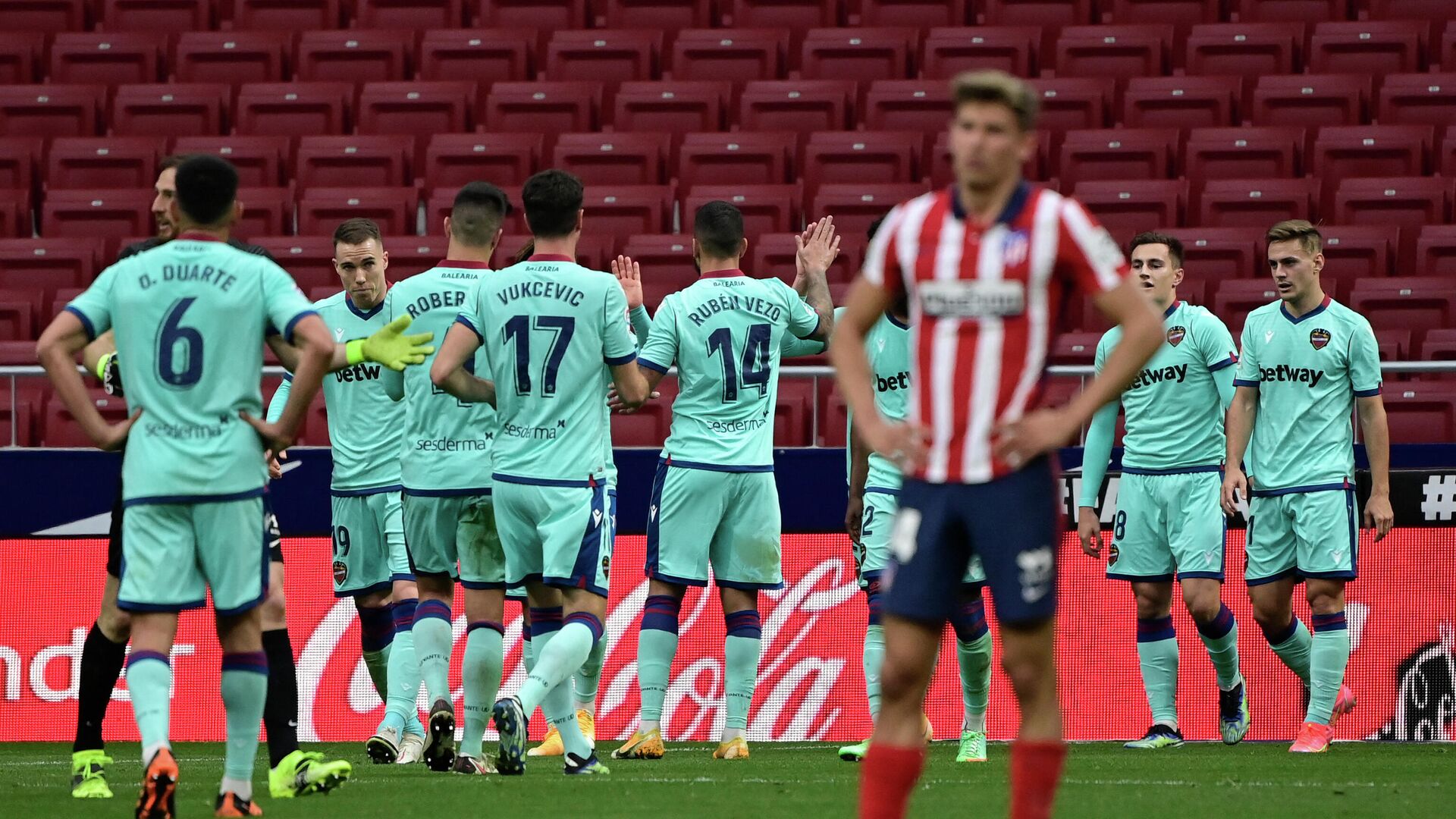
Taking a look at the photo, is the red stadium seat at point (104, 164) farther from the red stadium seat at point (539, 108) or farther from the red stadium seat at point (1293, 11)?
the red stadium seat at point (1293, 11)

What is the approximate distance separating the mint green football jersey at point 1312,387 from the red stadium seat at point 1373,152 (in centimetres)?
572

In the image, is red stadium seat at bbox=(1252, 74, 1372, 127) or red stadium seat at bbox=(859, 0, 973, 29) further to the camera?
red stadium seat at bbox=(859, 0, 973, 29)

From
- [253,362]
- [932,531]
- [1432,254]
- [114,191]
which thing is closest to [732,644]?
[253,362]

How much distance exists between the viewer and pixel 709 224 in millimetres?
7875

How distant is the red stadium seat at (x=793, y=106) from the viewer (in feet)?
48.7

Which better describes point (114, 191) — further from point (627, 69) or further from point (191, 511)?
point (191, 511)

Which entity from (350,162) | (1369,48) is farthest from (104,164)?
(1369,48)

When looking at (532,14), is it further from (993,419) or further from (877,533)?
(993,419)

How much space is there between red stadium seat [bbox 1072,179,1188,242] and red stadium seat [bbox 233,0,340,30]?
24.4 ft

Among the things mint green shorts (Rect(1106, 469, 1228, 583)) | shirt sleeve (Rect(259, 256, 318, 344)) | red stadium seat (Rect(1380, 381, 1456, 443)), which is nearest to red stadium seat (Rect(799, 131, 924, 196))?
red stadium seat (Rect(1380, 381, 1456, 443))

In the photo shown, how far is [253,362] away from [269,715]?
1.49 metres

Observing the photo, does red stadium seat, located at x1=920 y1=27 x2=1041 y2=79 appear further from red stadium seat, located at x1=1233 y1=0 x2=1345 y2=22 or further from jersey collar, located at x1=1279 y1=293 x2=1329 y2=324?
jersey collar, located at x1=1279 y1=293 x2=1329 y2=324

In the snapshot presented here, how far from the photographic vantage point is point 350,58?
1598 cm

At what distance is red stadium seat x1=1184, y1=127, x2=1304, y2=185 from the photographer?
1395 cm
